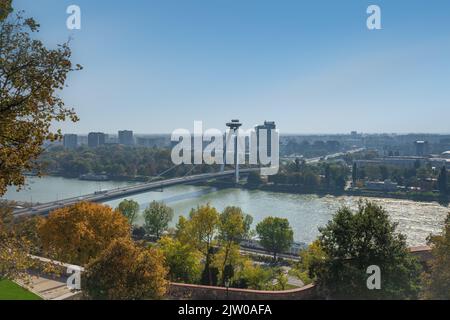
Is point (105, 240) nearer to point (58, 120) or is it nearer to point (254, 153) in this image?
point (58, 120)

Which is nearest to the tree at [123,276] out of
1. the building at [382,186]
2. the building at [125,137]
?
the building at [382,186]

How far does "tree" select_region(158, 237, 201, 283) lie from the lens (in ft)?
14.9

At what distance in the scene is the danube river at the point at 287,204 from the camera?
35.3 feet

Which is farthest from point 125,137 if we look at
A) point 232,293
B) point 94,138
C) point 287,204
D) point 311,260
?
point 232,293

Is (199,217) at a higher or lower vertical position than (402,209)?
higher

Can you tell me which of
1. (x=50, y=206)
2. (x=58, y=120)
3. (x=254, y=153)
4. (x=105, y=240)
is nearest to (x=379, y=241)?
(x=58, y=120)

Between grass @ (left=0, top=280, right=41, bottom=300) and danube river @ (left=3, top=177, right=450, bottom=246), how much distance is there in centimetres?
601

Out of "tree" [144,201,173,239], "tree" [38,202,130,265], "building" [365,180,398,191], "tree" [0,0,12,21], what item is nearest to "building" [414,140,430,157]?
"building" [365,180,398,191]

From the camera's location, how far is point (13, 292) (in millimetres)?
3080

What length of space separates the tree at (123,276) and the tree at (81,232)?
4.71 feet

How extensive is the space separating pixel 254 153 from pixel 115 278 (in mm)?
33942

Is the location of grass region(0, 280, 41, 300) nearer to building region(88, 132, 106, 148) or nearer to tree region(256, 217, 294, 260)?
tree region(256, 217, 294, 260)

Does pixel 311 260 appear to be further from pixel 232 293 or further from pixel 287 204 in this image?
pixel 287 204
